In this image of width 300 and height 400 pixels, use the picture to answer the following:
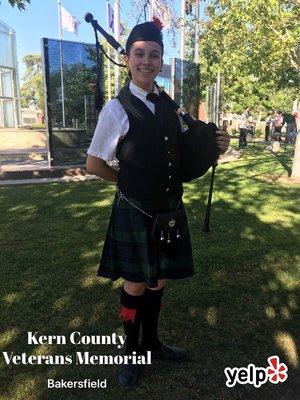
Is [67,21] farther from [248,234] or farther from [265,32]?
[248,234]

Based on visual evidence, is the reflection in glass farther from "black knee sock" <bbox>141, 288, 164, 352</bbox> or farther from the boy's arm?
"black knee sock" <bbox>141, 288, 164, 352</bbox>

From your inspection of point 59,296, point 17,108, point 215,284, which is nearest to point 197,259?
point 215,284

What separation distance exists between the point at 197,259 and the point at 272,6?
627 centimetres

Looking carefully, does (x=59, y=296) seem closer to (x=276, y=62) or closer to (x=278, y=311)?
(x=278, y=311)

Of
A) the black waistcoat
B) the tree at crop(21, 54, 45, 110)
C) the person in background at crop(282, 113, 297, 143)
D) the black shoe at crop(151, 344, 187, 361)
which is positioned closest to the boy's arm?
the black waistcoat

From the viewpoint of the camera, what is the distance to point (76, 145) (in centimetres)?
1126

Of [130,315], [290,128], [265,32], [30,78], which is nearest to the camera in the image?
[130,315]

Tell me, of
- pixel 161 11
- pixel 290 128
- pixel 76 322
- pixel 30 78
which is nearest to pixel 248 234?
pixel 76 322

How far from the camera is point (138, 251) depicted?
9.20 feet

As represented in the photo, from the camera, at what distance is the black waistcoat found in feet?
8.58

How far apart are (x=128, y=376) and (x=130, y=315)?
0.41m

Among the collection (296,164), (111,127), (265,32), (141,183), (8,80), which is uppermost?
(265,32)

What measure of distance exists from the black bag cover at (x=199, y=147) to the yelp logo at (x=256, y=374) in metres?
1.44

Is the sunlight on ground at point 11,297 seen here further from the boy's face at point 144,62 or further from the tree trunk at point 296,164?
the tree trunk at point 296,164
